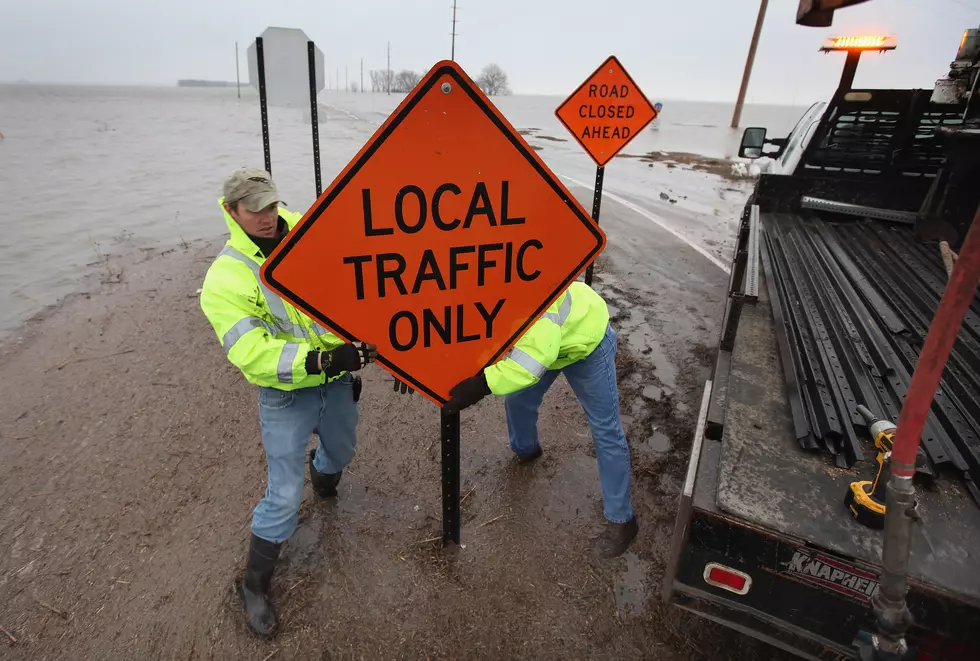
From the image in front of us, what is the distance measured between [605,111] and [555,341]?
475cm

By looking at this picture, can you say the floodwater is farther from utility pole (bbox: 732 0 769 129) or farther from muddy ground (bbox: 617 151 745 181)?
utility pole (bbox: 732 0 769 129)

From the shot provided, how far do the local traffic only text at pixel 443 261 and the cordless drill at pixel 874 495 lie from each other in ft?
4.44

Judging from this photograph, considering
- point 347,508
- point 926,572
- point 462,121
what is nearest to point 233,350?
point 462,121

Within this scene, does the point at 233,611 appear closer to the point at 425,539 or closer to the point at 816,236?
the point at 425,539

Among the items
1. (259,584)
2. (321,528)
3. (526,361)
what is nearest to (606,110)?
(526,361)

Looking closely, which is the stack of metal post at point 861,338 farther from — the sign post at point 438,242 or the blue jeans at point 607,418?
the sign post at point 438,242

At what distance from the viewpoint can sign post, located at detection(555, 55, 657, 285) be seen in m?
6.32

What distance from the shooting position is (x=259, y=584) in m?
2.77

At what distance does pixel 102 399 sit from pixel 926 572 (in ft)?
17.6

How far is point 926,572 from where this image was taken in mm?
1712

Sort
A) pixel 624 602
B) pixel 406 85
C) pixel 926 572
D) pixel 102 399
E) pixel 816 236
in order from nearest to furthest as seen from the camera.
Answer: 1. pixel 926 572
2. pixel 624 602
3. pixel 102 399
4. pixel 816 236
5. pixel 406 85

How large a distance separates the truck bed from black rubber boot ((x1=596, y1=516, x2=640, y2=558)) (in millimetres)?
1049

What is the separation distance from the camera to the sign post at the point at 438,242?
192 cm

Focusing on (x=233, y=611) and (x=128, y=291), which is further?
(x=128, y=291)
